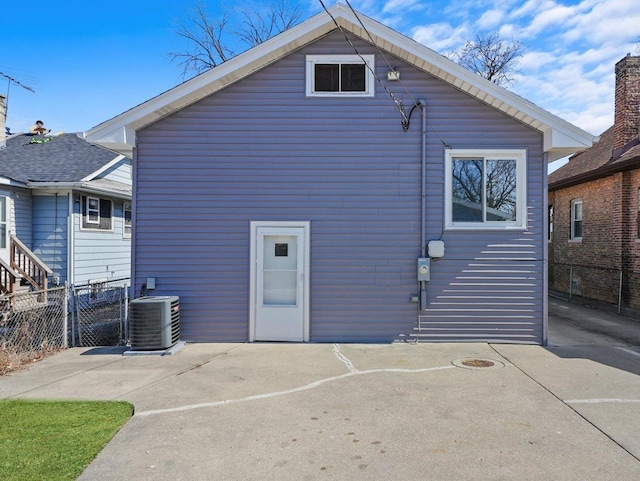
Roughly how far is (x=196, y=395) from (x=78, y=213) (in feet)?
29.4

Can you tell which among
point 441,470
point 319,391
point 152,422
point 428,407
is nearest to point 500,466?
point 441,470

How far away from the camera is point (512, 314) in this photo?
26.6ft

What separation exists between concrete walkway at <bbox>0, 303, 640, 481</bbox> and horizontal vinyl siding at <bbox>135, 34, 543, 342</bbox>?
27.9 inches

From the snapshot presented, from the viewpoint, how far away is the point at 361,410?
4992mm

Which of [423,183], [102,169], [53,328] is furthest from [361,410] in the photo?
[102,169]

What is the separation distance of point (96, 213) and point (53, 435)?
1019cm

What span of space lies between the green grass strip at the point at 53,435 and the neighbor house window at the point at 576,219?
50.8 feet

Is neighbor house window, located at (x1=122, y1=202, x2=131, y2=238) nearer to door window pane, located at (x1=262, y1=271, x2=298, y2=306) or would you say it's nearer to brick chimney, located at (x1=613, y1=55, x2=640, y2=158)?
door window pane, located at (x1=262, y1=271, x2=298, y2=306)

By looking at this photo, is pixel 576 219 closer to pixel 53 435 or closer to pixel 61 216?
pixel 61 216

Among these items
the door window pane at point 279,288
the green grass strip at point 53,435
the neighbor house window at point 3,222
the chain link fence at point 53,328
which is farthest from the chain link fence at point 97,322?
the green grass strip at point 53,435

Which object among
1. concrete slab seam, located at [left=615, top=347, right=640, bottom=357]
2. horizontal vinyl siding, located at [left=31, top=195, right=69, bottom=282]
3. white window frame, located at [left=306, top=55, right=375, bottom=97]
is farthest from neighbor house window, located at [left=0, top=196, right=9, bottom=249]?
concrete slab seam, located at [left=615, top=347, right=640, bottom=357]

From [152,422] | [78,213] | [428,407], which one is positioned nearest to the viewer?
[152,422]

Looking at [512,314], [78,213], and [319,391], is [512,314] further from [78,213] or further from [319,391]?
[78,213]

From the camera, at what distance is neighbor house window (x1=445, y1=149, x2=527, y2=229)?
8.10m
